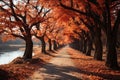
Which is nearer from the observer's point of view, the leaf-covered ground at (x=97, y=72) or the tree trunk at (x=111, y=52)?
the leaf-covered ground at (x=97, y=72)

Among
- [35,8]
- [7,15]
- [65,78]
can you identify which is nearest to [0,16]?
[7,15]

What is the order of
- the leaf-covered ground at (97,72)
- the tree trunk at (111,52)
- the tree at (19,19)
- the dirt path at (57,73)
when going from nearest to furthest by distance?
the leaf-covered ground at (97,72)
the dirt path at (57,73)
the tree trunk at (111,52)
the tree at (19,19)

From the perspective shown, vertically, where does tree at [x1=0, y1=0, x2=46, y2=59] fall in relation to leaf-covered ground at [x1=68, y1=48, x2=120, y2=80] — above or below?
above

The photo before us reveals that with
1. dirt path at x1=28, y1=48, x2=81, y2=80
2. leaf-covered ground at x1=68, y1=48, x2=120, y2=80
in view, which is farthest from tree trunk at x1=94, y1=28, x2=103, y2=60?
dirt path at x1=28, y1=48, x2=81, y2=80

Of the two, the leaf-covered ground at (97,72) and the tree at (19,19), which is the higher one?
the tree at (19,19)

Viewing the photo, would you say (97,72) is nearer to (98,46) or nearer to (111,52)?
(111,52)

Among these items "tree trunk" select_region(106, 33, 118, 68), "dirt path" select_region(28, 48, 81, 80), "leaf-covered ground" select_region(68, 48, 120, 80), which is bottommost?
"dirt path" select_region(28, 48, 81, 80)

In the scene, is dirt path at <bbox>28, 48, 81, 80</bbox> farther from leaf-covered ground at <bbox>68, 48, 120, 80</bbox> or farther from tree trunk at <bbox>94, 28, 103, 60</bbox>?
tree trunk at <bbox>94, 28, 103, 60</bbox>

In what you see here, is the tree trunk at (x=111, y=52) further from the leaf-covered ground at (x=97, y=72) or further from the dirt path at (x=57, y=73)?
the dirt path at (x=57, y=73)

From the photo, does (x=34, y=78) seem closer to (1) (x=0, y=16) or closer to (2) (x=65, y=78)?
(2) (x=65, y=78)

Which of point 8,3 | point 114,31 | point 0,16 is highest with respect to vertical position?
point 8,3

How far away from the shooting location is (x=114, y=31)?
18094 millimetres

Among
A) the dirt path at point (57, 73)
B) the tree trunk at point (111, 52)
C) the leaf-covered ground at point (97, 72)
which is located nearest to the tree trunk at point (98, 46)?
the leaf-covered ground at point (97, 72)

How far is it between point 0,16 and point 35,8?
6644 millimetres
